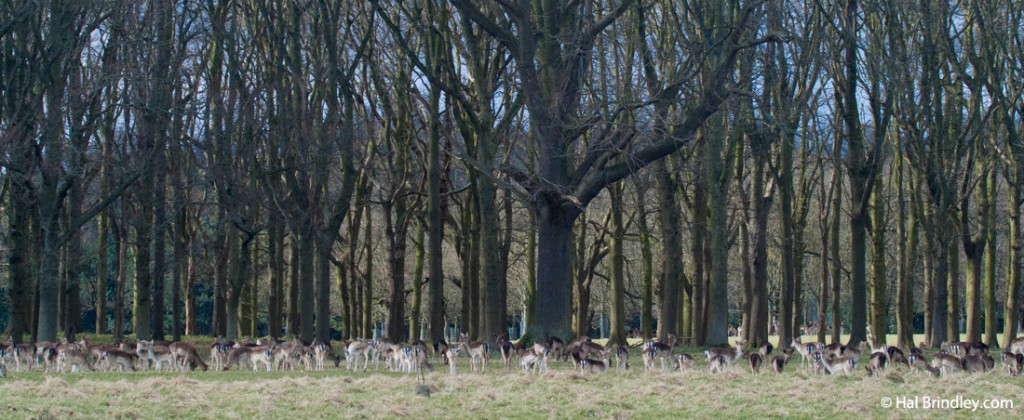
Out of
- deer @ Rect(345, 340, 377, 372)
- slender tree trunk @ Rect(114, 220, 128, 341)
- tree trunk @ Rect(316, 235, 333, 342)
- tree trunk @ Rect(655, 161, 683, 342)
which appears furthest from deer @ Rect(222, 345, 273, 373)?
tree trunk @ Rect(655, 161, 683, 342)

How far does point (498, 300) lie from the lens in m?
28.4

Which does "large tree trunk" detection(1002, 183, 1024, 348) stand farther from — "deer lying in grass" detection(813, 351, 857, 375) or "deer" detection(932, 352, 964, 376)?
"deer lying in grass" detection(813, 351, 857, 375)

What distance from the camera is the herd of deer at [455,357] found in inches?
765

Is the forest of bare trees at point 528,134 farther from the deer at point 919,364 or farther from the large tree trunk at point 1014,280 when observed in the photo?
the deer at point 919,364

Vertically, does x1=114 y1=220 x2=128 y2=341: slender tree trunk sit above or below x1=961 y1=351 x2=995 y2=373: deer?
above

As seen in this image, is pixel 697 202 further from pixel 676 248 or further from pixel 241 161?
pixel 241 161

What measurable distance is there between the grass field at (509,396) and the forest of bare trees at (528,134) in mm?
6182

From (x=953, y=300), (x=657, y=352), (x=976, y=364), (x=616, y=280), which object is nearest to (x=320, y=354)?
(x=657, y=352)

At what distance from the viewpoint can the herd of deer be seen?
765 inches

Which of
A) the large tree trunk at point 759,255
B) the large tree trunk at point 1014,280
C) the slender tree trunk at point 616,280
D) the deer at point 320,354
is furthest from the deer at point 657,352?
the large tree trunk at point 1014,280

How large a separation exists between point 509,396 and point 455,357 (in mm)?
6367

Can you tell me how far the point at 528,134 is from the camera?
105 ft

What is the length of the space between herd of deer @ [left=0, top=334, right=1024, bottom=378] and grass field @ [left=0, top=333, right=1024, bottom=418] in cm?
108

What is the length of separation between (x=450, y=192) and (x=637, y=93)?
492 inches
